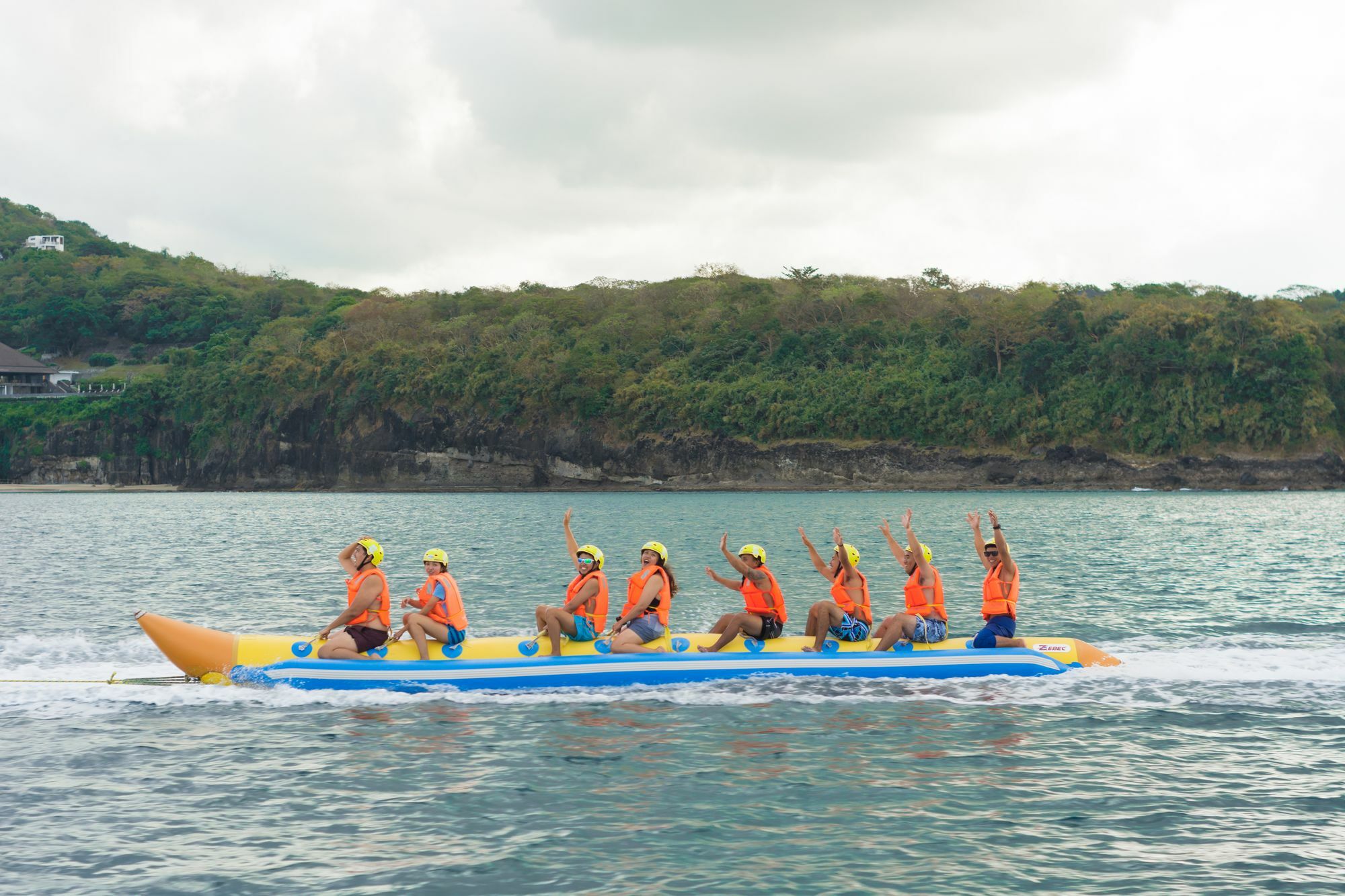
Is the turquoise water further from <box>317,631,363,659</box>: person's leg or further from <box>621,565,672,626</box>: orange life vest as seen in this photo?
<box>621,565,672,626</box>: orange life vest

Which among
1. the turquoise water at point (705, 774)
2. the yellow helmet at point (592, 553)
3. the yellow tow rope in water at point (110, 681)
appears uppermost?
the yellow helmet at point (592, 553)

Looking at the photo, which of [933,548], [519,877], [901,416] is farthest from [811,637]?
[901,416]

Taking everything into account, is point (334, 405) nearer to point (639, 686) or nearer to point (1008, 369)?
point (1008, 369)

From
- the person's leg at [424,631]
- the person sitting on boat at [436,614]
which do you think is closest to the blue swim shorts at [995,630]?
the person sitting on boat at [436,614]

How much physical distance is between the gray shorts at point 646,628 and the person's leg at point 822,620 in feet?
5.50

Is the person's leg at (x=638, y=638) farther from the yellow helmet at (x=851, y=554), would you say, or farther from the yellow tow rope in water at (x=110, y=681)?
the yellow tow rope in water at (x=110, y=681)

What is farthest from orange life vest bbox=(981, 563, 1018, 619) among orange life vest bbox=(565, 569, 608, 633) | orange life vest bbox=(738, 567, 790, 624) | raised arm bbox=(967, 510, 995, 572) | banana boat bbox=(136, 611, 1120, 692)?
orange life vest bbox=(565, 569, 608, 633)

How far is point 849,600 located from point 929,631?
0.93 m

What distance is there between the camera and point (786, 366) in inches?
3521

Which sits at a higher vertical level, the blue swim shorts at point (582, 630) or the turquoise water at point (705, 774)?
the blue swim shorts at point (582, 630)

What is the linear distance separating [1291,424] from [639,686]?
74112 mm

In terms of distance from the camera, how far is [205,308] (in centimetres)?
11712

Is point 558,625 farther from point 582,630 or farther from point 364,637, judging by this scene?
point 364,637

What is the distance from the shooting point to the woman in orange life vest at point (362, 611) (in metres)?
11.5
